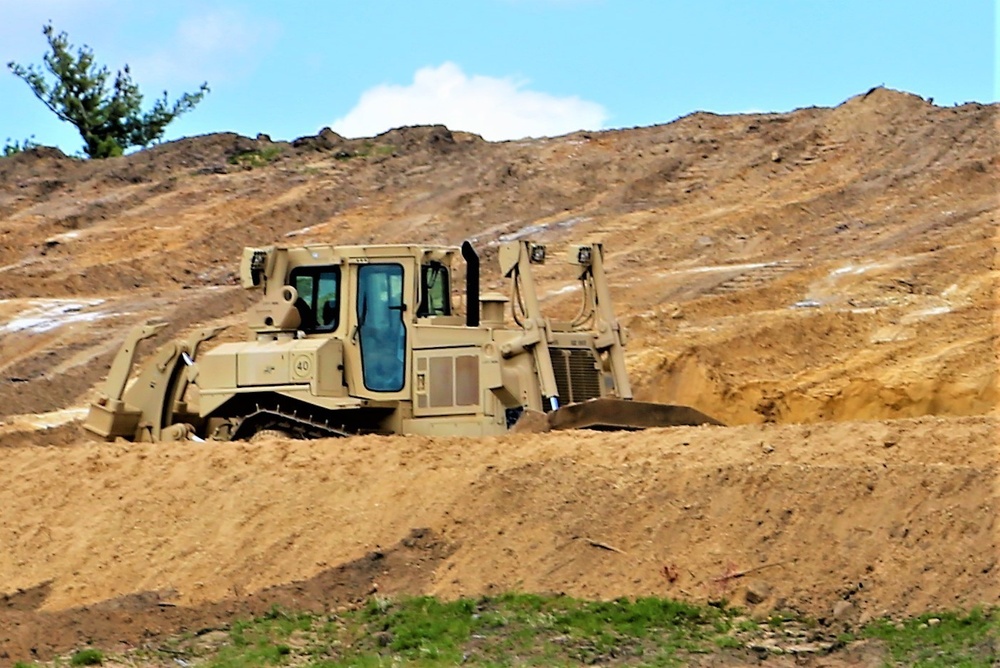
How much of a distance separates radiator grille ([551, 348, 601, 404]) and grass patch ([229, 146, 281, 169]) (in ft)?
92.9

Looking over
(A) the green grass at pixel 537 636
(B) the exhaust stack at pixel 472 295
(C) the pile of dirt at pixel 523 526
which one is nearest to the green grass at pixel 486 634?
(A) the green grass at pixel 537 636

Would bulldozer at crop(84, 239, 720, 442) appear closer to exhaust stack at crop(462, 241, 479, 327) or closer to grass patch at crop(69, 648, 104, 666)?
exhaust stack at crop(462, 241, 479, 327)

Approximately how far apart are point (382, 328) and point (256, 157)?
28831mm

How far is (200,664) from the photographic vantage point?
38.0 ft

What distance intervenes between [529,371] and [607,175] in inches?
853

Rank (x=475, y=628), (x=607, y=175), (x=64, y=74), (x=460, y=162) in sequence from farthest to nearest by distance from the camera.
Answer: (x=64, y=74) < (x=460, y=162) < (x=607, y=175) < (x=475, y=628)

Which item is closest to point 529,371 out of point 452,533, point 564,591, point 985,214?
point 452,533

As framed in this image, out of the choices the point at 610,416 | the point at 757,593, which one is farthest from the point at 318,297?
the point at 757,593

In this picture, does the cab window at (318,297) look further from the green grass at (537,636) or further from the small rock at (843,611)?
the small rock at (843,611)

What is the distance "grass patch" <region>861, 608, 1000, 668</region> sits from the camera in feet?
33.1

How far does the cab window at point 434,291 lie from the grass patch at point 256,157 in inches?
1078

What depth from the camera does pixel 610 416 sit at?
16.7m

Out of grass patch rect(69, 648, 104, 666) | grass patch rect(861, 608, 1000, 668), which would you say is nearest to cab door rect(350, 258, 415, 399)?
grass patch rect(69, 648, 104, 666)

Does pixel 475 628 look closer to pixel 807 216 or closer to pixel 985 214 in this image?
pixel 985 214
